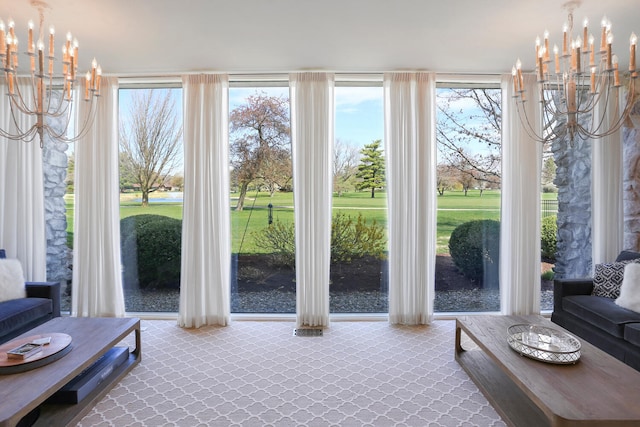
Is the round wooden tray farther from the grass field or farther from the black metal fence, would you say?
the black metal fence

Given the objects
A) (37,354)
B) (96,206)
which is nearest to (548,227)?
(37,354)

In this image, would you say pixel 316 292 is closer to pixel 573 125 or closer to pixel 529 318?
pixel 529 318

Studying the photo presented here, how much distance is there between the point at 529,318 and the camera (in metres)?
→ 2.87

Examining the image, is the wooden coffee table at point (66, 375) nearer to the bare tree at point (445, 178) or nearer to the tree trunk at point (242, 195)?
the tree trunk at point (242, 195)

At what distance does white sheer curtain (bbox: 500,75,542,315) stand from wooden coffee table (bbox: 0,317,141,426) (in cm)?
375

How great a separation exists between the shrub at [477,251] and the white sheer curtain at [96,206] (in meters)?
3.84

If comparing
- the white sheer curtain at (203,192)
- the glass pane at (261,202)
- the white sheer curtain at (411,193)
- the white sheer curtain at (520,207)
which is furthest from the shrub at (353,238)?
the white sheer curtain at (520,207)

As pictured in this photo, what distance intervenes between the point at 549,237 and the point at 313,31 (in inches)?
137

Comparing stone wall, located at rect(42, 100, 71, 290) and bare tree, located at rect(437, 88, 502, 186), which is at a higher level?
bare tree, located at rect(437, 88, 502, 186)

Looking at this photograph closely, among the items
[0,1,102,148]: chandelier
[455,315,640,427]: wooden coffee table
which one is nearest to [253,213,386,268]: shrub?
[455,315,640,427]: wooden coffee table

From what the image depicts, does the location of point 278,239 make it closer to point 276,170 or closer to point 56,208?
point 276,170

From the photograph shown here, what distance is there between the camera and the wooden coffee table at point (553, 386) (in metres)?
1.62

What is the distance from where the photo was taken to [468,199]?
4.00 meters

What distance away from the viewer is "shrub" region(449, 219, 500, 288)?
405 cm
